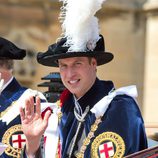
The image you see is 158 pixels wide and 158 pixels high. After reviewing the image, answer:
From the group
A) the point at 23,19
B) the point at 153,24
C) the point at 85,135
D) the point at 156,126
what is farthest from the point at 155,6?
the point at 85,135

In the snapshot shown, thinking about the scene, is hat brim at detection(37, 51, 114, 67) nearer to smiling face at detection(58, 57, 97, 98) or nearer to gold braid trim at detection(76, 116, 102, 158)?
smiling face at detection(58, 57, 97, 98)

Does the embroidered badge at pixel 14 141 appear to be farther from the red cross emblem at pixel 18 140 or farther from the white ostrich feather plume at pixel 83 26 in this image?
the white ostrich feather plume at pixel 83 26

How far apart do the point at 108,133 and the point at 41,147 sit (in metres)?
0.43

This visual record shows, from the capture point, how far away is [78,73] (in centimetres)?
371

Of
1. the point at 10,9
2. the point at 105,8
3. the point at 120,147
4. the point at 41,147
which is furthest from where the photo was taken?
the point at 105,8

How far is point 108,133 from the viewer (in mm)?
3691

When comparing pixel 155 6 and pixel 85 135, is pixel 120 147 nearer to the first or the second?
pixel 85 135

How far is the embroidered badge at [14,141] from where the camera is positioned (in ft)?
14.5

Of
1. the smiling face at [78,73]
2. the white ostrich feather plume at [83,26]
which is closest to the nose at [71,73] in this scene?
the smiling face at [78,73]

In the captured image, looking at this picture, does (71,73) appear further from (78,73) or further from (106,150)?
(106,150)

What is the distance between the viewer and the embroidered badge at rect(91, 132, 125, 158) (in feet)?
12.0

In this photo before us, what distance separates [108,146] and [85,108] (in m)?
0.27

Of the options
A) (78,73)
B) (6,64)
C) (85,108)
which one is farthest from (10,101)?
(78,73)

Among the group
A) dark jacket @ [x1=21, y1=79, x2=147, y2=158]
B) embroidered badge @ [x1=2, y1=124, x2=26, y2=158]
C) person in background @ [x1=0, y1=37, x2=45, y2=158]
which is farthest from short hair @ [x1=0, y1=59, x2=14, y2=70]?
dark jacket @ [x1=21, y1=79, x2=147, y2=158]
